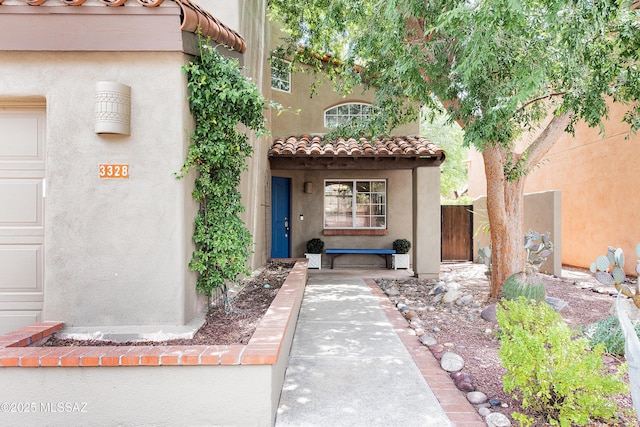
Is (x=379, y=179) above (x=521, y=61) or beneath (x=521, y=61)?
beneath

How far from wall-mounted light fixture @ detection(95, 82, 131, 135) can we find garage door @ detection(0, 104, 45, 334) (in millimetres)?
866

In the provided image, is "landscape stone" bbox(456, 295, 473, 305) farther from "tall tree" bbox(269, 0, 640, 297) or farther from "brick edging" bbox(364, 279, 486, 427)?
"brick edging" bbox(364, 279, 486, 427)

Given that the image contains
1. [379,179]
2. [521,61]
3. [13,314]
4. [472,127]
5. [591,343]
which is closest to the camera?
[13,314]

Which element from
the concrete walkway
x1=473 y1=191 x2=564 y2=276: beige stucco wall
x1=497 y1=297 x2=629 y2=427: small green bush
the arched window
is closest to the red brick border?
the concrete walkway

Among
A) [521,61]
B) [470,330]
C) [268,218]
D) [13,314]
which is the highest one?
[521,61]

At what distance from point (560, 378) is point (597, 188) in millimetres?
10386

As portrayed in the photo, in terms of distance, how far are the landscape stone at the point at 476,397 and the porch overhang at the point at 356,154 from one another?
A: 6179mm

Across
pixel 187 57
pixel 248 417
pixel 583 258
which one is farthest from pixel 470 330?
pixel 583 258

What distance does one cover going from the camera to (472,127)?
5.37m

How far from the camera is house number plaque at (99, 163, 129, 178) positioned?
12.7ft

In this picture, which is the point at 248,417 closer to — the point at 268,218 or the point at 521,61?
the point at 521,61

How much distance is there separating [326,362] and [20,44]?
4.45m

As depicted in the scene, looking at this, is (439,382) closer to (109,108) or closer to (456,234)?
(109,108)

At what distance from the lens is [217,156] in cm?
420
